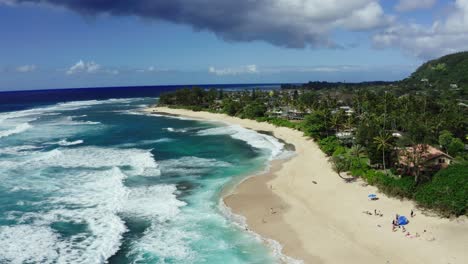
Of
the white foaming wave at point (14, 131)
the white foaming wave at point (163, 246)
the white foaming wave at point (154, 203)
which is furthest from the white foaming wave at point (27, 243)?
the white foaming wave at point (14, 131)

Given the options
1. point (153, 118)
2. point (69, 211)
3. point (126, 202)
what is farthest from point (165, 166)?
point (153, 118)

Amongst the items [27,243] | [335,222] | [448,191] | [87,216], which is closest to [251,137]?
[335,222]

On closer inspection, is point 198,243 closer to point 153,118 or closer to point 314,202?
point 314,202

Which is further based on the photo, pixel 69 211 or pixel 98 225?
pixel 69 211

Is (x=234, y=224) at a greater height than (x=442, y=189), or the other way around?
(x=442, y=189)

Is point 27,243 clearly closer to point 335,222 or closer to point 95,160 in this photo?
point 335,222

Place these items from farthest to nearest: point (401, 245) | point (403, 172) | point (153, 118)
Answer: point (153, 118) → point (403, 172) → point (401, 245)
